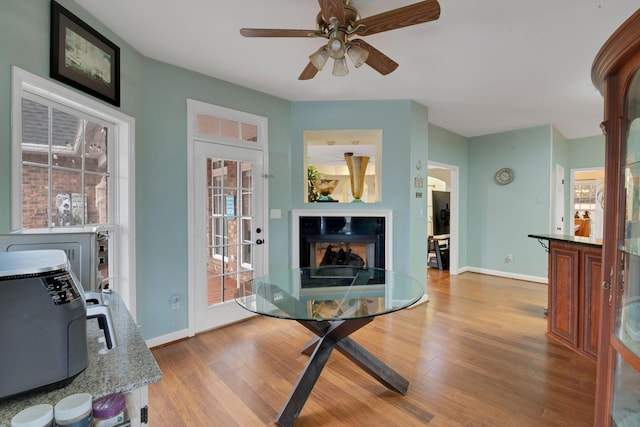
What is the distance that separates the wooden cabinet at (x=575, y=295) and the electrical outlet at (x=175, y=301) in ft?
11.1

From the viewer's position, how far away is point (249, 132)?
3295 mm

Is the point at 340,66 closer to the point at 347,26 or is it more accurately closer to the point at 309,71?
the point at 347,26

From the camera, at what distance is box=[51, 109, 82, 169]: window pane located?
1859 millimetres

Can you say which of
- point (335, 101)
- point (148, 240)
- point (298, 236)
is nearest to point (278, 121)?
point (335, 101)

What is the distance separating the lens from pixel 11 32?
152 centimetres

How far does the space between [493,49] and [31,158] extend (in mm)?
3229

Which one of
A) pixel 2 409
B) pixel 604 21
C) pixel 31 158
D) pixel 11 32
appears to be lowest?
pixel 2 409

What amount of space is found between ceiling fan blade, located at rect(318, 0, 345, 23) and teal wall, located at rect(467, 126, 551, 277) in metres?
4.50

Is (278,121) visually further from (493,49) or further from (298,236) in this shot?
(493,49)

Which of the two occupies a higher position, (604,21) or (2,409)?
(604,21)

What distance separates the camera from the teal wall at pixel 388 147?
3.61 metres

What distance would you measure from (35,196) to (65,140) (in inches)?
16.2

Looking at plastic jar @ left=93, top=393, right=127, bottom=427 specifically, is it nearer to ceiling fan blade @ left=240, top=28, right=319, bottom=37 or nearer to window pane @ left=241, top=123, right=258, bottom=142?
ceiling fan blade @ left=240, top=28, right=319, bottom=37

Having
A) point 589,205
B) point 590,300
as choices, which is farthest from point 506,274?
point 589,205
